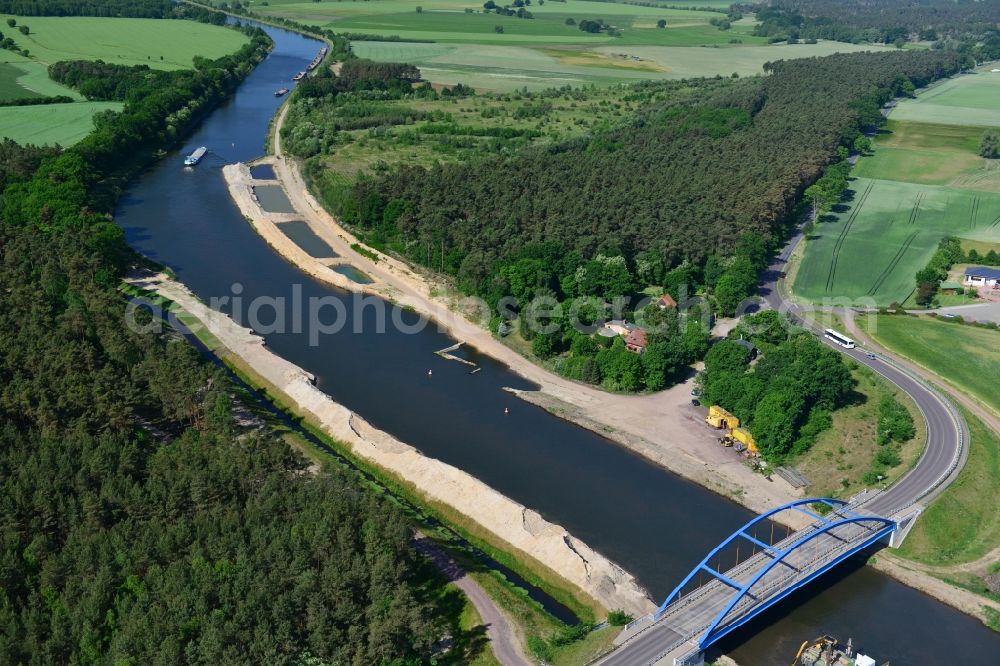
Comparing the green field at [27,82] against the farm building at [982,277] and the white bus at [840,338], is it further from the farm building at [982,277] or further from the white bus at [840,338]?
the farm building at [982,277]

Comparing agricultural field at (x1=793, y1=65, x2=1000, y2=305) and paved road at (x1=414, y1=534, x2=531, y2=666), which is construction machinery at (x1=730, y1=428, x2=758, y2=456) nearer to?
paved road at (x1=414, y1=534, x2=531, y2=666)

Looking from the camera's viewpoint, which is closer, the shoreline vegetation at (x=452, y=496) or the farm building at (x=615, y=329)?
the shoreline vegetation at (x=452, y=496)

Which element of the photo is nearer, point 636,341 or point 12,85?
point 636,341

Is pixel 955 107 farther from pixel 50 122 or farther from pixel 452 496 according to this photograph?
pixel 50 122

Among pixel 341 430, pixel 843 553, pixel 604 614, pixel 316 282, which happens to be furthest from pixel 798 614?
pixel 316 282

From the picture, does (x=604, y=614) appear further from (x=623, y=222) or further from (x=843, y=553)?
(x=623, y=222)

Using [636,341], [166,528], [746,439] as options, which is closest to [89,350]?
[166,528]

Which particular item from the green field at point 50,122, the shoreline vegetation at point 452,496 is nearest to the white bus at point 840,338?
the shoreline vegetation at point 452,496

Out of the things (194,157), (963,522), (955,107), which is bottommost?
(194,157)
